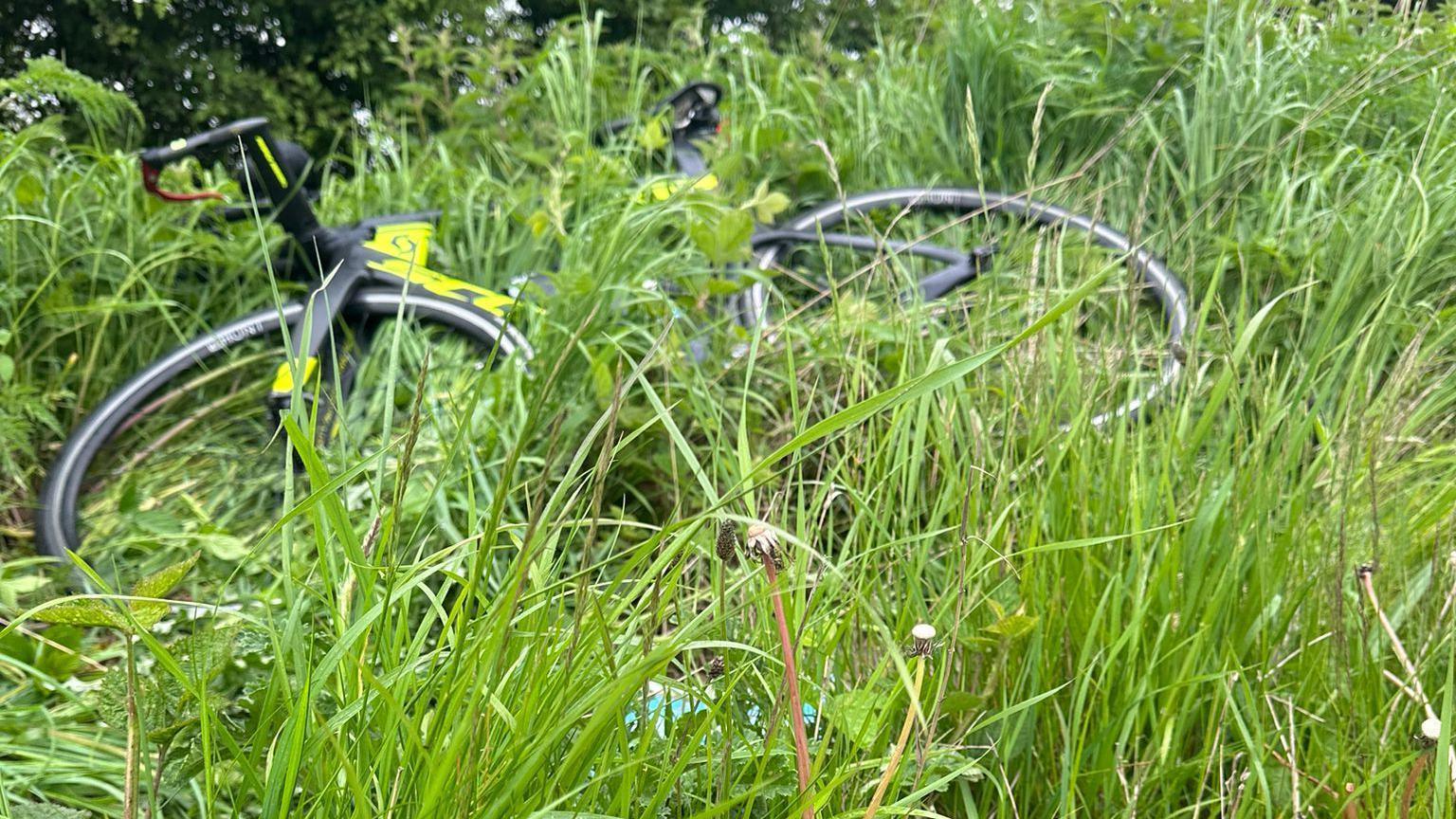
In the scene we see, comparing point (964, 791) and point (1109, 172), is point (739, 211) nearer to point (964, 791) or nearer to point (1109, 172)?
point (964, 791)

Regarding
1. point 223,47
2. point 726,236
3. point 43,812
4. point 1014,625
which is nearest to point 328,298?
point 726,236

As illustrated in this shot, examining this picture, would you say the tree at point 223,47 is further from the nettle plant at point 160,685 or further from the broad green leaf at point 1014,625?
the broad green leaf at point 1014,625

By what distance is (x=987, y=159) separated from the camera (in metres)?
3.60

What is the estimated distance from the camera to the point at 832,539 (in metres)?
1.52

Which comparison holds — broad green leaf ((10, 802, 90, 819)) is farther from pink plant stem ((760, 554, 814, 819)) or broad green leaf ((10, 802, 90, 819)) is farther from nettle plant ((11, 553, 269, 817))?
pink plant stem ((760, 554, 814, 819))

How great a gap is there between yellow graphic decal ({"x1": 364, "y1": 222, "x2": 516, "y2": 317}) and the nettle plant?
1442 mm

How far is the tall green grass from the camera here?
81 centimetres

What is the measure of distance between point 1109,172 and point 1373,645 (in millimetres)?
2254

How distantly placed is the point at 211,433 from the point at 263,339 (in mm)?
260

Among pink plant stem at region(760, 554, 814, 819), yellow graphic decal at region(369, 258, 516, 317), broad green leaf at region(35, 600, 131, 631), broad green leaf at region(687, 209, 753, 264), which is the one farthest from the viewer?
yellow graphic decal at region(369, 258, 516, 317)

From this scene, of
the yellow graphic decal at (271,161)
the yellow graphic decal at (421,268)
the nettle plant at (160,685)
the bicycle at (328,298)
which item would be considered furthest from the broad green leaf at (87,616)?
the yellow graphic decal at (271,161)

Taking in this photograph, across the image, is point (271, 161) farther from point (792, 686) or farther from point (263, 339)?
point (792, 686)

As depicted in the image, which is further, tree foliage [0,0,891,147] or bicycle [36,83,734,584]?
tree foliage [0,0,891,147]

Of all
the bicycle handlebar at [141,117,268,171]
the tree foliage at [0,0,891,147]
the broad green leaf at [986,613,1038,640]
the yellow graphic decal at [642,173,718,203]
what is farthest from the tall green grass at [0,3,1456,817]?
the tree foliage at [0,0,891,147]
